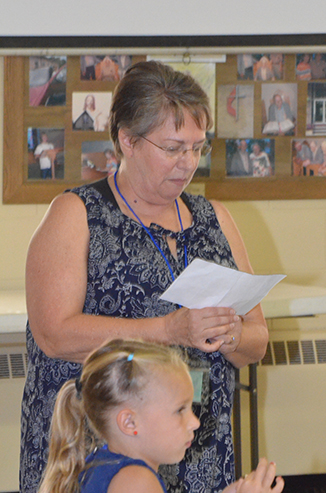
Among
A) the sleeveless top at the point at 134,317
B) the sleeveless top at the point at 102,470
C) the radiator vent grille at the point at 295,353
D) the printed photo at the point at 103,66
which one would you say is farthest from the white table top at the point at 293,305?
the sleeveless top at the point at 102,470

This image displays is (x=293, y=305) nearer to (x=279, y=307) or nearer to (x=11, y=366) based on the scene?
(x=279, y=307)

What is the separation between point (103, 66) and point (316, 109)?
1094 mm

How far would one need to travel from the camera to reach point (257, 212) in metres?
3.36

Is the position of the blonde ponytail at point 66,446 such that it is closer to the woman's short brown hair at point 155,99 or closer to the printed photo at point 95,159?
the woman's short brown hair at point 155,99

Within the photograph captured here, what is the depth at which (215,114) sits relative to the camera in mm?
3281

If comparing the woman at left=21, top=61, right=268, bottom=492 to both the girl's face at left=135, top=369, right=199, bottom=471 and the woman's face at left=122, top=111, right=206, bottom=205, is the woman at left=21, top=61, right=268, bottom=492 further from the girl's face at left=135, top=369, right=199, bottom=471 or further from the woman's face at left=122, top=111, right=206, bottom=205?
the girl's face at left=135, top=369, right=199, bottom=471

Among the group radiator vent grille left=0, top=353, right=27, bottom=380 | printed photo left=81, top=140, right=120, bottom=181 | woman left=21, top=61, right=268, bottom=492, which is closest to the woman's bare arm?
woman left=21, top=61, right=268, bottom=492

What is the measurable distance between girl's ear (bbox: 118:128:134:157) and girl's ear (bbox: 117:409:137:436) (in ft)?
2.17

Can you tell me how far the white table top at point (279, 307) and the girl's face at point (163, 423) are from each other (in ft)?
4.17

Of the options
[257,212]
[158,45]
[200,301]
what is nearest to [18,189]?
[158,45]

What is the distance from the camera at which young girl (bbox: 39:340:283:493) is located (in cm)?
124

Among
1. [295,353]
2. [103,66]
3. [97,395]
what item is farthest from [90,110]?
[97,395]

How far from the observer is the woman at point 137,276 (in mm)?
1475

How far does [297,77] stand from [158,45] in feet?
2.40
